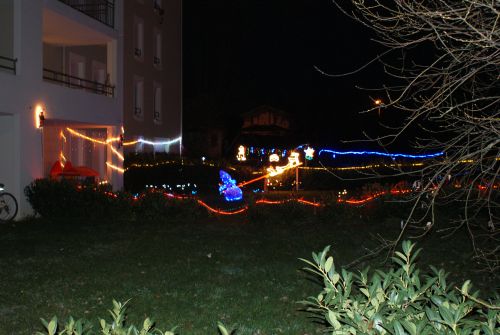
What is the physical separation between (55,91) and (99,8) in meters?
5.81

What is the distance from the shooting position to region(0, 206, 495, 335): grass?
6366 millimetres

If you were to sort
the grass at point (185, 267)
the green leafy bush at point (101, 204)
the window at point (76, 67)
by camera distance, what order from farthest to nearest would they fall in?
the window at point (76, 67) < the green leafy bush at point (101, 204) < the grass at point (185, 267)

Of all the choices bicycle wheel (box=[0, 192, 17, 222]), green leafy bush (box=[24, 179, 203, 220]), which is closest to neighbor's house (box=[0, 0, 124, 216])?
bicycle wheel (box=[0, 192, 17, 222])

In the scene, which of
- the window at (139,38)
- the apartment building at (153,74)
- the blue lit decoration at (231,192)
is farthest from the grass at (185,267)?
the window at (139,38)

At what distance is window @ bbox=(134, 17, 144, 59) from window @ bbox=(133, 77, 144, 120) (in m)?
1.09

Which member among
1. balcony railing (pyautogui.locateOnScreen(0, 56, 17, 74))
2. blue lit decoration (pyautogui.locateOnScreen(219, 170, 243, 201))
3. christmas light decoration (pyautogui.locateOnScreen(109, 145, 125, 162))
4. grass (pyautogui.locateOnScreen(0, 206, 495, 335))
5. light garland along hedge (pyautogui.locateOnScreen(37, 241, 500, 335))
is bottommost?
grass (pyautogui.locateOnScreen(0, 206, 495, 335))

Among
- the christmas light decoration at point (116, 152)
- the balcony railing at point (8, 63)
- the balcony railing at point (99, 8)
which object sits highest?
the balcony railing at point (99, 8)

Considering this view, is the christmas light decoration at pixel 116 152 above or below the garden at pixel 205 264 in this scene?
above

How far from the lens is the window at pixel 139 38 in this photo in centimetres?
2459

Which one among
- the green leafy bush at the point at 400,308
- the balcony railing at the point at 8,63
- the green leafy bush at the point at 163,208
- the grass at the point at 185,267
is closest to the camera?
the green leafy bush at the point at 400,308

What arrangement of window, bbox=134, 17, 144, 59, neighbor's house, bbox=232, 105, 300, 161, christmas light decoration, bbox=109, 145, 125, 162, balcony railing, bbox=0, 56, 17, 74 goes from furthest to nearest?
neighbor's house, bbox=232, 105, 300, 161 → window, bbox=134, 17, 144, 59 → christmas light decoration, bbox=109, 145, 125, 162 → balcony railing, bbox=0, 56, 17, 74

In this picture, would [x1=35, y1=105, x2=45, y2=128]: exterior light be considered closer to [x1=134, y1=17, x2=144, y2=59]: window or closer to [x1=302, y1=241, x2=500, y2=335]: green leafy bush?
[x1=134, y1=17, x2=144, y2=59]: window

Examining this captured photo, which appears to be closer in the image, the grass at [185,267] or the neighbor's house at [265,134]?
the grass at [185,267]

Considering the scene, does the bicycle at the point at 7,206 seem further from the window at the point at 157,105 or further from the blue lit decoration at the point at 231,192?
the window at the point at 157,105
